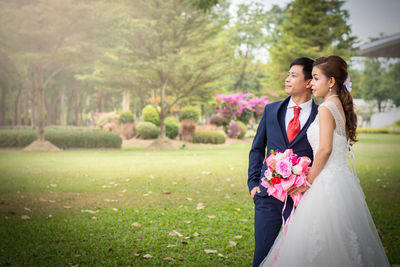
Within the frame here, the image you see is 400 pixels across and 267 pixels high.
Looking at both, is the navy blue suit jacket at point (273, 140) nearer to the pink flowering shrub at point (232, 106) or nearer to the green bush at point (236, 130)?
the green bush at point (236, 130)

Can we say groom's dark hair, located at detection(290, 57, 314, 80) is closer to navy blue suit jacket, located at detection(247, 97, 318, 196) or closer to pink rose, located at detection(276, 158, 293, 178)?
navy blue suit jacket, located at detection(247, 97, 318, 196)

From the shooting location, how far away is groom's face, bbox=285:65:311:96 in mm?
2674

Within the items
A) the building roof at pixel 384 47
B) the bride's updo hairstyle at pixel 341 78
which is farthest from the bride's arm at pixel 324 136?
the building roof at pixel 384 47

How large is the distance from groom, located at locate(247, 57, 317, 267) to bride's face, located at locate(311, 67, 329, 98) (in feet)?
0.67

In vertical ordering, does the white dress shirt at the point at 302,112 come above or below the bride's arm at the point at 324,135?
above

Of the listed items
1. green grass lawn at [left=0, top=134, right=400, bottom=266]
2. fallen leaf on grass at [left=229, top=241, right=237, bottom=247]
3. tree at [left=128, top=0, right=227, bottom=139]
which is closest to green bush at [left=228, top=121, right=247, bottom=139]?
tree at [left=128, top=0, right=227, bottom=139]

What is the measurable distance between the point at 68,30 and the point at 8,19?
9.22 feet

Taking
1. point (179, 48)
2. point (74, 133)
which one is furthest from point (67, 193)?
point (179, 48)

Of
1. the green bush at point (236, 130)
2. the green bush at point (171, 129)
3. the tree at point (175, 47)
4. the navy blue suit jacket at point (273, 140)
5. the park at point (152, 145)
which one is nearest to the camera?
the navy blue suit jacket at point (273, 140)

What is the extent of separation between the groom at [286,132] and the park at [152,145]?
142cm

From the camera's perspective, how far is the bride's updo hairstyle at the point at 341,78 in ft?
7.84

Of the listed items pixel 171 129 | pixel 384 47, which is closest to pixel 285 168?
pixel 171 129

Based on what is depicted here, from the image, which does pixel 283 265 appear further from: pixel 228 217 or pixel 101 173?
pixel 101 173

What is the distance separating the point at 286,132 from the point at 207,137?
2072cm
